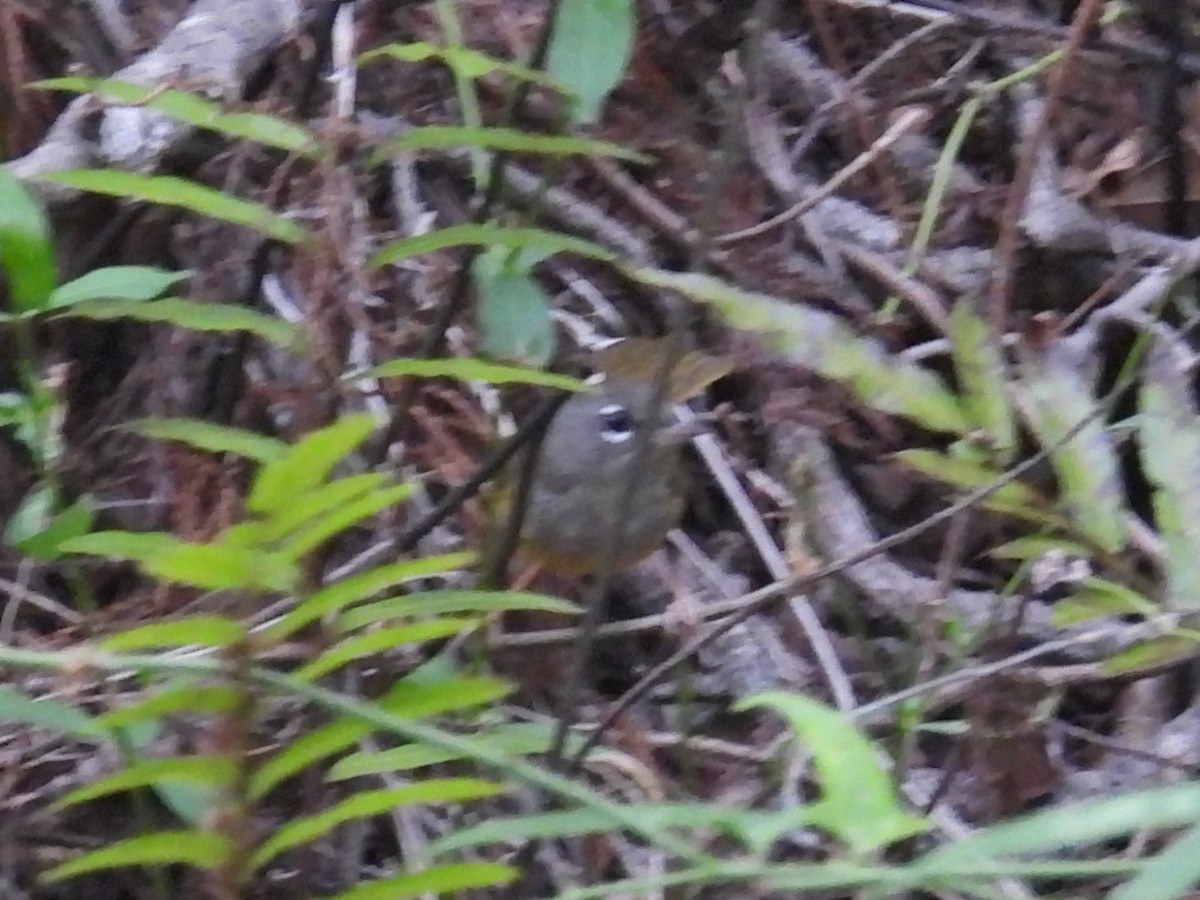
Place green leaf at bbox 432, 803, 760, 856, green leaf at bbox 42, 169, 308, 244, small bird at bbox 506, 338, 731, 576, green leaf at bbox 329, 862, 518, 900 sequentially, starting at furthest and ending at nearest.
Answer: small bird at bbox 506, 338, 731, 576 → green leaf at bbox 42, 169, 308, 244 → green leaf at bbox 329, 862, 518, 900 → green leaf at bbox 432, 803, 760, 856

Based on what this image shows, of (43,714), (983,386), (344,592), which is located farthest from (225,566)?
(983,386)

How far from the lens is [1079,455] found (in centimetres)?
146

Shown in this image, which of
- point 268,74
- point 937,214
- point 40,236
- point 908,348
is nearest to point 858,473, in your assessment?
point 908,348

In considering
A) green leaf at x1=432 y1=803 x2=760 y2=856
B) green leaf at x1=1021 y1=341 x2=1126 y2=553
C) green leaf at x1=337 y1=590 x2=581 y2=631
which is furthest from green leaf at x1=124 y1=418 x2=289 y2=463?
green leaf at x1=1021 y1=341 x2=1126 y2=553

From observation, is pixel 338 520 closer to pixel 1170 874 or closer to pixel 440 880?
pixel 440 880

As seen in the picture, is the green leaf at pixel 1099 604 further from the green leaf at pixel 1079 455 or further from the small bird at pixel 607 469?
the small bird at pixel 607 469

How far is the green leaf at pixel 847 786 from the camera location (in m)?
0.76

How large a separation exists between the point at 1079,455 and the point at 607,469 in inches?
32.1

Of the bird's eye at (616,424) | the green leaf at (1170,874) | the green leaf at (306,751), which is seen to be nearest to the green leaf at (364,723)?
the green leaf at (306,751)

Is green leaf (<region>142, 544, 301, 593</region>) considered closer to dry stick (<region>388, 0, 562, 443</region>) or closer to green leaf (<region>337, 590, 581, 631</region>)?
green leaf (<region>337, 590, 581, 631</region>)

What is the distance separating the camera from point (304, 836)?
97cm

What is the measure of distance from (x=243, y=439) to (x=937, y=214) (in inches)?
51.6

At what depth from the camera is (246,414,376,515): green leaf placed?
2.74 ft

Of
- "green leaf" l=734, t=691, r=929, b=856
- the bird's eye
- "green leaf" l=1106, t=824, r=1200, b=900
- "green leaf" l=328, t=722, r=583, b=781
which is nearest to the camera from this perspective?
"green leaf" l=1106, t=824, r=1200, b=900
